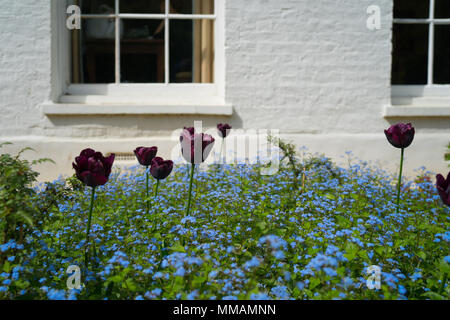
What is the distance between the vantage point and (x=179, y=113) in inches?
186

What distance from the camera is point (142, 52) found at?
5.11 metres

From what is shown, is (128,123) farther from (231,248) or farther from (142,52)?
(231,248)

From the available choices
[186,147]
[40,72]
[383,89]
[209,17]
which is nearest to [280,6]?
[209,17]

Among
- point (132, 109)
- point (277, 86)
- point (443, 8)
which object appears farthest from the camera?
point (443, 8)

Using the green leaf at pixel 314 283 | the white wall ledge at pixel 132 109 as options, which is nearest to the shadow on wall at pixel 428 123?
the white wall ledge at pixel 132 109

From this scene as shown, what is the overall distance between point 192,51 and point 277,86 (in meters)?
1.05

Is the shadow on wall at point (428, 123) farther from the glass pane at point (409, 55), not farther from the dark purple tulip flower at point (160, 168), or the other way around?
the dark purple tulip flower at point (160, 168)

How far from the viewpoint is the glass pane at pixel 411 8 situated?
5855mm

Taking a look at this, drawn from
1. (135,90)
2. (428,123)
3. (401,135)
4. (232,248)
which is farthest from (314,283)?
(428,123)

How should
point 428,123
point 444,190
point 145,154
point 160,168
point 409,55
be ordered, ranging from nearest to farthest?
point 444,190 < point 160,168 < point 145,154 < point 428,123 < point 409,55

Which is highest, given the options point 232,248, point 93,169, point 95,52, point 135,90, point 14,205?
point 95,52

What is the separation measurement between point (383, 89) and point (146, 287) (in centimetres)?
382

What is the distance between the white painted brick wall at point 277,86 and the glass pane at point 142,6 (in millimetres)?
814
